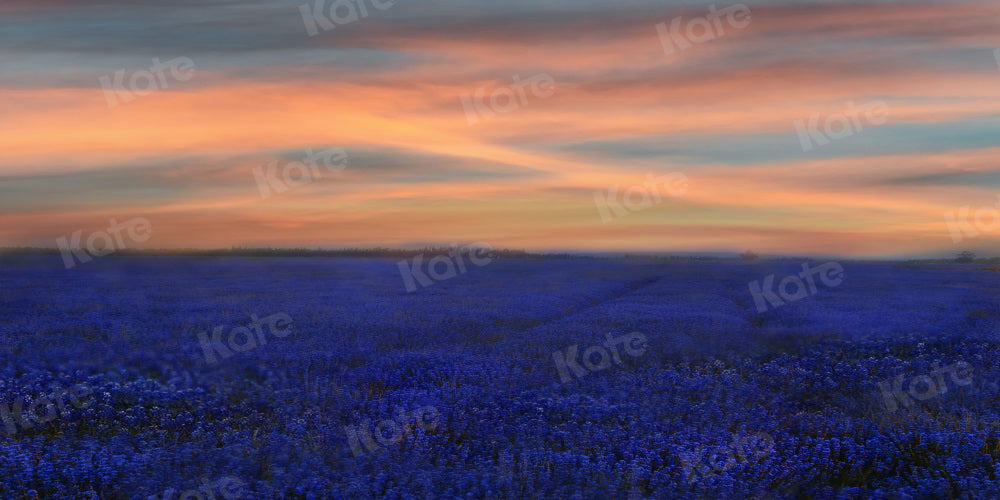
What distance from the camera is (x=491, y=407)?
7297 mm

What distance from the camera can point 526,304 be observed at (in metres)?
18.6

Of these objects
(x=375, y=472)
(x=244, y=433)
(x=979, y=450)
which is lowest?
(x=979, y=450)

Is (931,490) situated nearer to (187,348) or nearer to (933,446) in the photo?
(933,446)

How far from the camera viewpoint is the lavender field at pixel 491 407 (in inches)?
207

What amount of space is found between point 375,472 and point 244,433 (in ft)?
5.46

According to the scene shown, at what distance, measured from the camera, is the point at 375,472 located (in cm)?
522

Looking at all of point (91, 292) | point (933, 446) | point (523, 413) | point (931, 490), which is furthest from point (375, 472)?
point (91, 292)

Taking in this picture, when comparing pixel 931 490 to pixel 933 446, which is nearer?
pixel 931 490

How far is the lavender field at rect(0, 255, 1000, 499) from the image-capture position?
5.25 m

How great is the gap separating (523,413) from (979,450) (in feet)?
13.2

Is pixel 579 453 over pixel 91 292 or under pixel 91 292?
under

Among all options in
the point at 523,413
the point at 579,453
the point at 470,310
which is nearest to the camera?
the point at 579,453

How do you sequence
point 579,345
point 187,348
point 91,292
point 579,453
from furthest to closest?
point 91,292 → point 579,345 → point 187,348 → point 579,453

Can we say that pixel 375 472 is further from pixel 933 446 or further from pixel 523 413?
pixel 933 446
